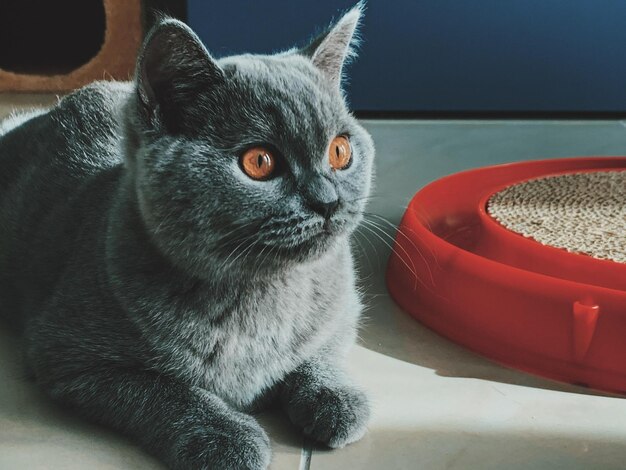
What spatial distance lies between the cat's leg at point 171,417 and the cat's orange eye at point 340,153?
0.32 metres

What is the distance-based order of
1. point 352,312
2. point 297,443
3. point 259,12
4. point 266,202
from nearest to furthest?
point 266,202, point 297,443, point 352,312, point 259,12

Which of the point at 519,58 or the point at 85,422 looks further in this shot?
the point at 519,58

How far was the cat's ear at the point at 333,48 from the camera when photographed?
109 centimetres

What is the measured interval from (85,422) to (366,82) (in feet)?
5.79

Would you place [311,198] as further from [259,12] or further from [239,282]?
[259,12]

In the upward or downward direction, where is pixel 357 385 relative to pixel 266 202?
downward

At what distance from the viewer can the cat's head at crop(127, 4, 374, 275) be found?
3.04 feet

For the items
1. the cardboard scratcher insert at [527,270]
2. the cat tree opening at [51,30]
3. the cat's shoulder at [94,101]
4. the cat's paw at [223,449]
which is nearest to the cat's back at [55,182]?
the cat's shoulder at [94,101]

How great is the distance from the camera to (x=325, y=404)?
1.03 m

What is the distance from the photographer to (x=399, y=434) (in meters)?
1.05

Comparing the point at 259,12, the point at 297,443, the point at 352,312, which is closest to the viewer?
the point at 297,443

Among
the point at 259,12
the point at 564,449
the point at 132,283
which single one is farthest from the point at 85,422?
the point at 259,12

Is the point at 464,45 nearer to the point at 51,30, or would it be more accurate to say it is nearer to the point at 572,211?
the point at 572,211

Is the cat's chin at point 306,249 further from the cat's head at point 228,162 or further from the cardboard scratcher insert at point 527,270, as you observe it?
the cardboard scratcher insert at point 527,270
